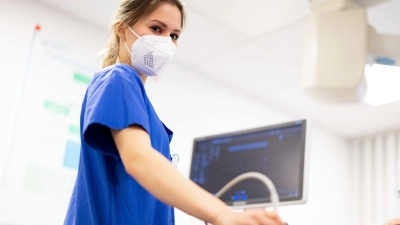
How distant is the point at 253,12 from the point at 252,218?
2.02m

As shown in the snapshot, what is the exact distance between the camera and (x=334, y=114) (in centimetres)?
376

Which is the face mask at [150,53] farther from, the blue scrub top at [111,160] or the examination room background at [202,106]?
the examination room background at [202,106]

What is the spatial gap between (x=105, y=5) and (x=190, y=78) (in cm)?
84

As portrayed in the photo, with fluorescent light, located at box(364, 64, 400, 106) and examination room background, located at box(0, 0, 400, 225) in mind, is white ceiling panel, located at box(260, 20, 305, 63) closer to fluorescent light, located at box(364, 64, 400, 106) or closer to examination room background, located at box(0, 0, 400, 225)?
examination room background, located at box(0, 0, 400, 225)

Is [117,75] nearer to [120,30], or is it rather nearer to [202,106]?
[120,30]

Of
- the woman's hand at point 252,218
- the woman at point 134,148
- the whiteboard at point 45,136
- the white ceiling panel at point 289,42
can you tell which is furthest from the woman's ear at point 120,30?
the white ceiling panel at point 289,42

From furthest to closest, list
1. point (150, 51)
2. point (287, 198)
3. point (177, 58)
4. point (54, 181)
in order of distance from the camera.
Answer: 1. point (177, 58)
2. point (54, 181)
3. point (287, 198)
4. point (150, 51)

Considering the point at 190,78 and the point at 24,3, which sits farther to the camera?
the point at 190,78

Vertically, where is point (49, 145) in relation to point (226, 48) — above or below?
below

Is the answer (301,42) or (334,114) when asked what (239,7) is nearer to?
(301,42)

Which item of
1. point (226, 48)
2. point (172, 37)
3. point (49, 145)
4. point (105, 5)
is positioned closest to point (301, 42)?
point (226, 48)

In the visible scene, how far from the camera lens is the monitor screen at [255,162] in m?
2.02

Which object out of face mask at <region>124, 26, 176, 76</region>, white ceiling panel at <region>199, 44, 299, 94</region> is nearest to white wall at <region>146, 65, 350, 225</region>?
white ceiling panel at <region>199, 44, 299, 94</region>

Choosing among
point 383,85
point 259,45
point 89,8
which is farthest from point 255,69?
point 89,8
